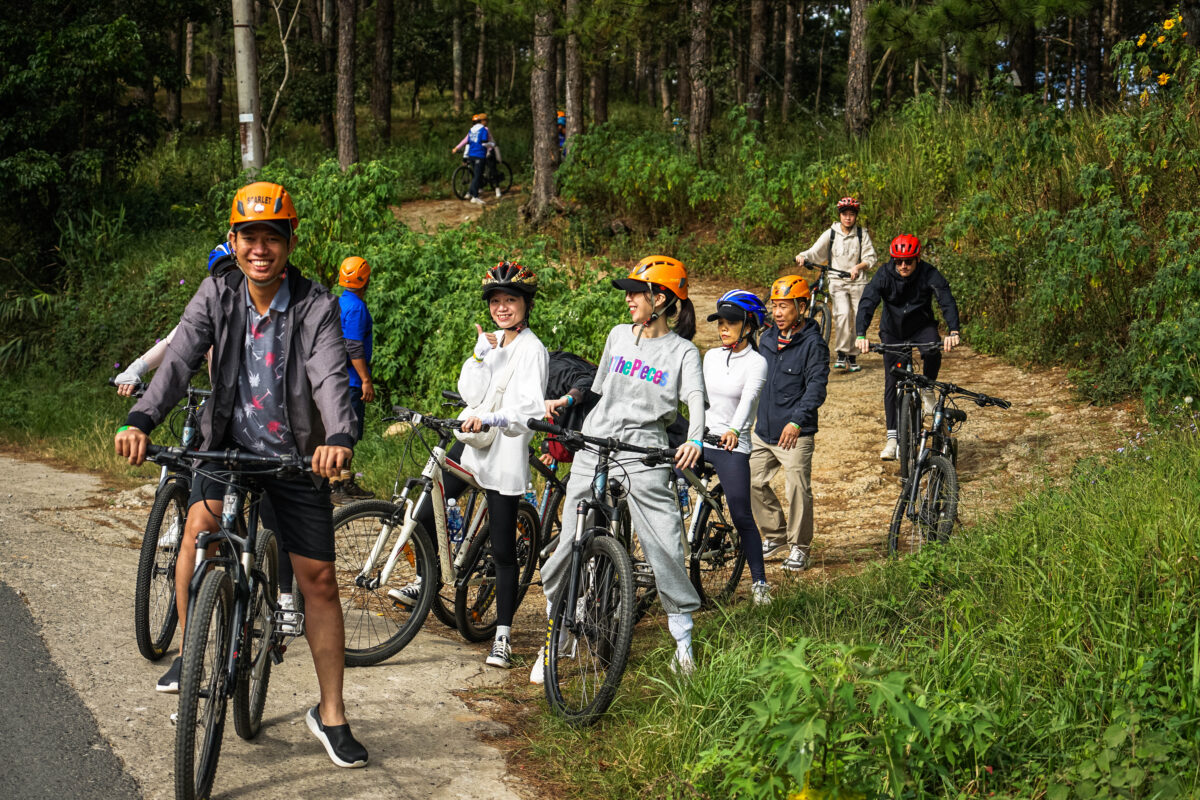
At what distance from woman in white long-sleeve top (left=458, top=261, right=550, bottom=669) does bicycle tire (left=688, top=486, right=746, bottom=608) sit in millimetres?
1415

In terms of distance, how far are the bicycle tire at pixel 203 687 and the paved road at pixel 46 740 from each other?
1.23 ft

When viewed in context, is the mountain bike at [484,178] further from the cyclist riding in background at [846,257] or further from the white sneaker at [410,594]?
the white sneaker at [410,594]

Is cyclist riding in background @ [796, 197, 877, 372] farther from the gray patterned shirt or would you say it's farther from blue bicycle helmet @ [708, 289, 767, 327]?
the gray patterned shirt

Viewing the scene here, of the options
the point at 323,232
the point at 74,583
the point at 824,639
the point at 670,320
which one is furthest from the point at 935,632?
the point at 323,232

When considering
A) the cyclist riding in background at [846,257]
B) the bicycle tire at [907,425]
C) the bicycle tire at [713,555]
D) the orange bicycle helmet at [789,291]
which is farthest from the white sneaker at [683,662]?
the cyclist riding in background at [846,257]

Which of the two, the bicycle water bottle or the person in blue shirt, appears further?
the person in blue shirt

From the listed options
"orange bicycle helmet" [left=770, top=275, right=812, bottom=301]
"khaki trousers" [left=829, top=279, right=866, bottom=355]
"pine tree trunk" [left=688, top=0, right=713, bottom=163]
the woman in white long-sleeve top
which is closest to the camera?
the woman in white long-sleeve top

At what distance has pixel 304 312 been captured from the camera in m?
4.23

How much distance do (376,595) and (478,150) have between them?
783 inches

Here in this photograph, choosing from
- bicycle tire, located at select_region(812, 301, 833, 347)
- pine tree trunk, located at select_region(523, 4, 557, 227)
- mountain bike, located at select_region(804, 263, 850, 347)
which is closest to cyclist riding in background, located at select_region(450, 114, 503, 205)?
pine tree trunk, located at select_region(523, 4, 557, 227)

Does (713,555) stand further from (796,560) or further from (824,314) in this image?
(824,314)

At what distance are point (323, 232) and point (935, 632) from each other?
31.2 feet

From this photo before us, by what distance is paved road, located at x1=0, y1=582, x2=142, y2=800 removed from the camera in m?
4.08

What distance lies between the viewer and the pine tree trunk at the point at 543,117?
1953 centimetres
